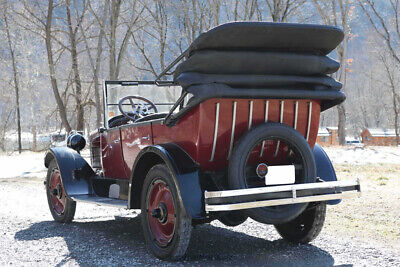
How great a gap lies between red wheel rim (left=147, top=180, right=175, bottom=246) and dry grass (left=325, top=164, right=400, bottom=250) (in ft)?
7.42

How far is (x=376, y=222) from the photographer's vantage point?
565 cm

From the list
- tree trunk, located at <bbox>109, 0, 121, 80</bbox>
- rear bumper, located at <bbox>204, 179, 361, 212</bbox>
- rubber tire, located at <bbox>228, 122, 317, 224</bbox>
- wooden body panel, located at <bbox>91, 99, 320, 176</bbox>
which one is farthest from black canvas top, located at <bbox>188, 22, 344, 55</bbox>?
tree trunk, located at <bbox>109, 0, 121, 80</bbox>

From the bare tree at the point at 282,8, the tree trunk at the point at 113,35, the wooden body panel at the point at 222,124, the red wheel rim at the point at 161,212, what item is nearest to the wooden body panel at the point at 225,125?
the wooden body panel at the point at 222,124

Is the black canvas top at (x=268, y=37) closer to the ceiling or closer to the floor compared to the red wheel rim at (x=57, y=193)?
closer to the ceiling

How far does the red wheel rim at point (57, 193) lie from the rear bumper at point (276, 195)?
3.22 metres

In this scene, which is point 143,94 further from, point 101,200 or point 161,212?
point 161,212

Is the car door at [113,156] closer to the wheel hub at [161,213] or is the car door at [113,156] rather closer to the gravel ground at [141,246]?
the gravel ground at [141,246]

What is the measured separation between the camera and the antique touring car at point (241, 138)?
359 centimetres

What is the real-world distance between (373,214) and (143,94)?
143 inches

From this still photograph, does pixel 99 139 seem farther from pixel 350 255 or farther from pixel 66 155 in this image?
pixel 350 255

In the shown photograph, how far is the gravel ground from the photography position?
3.91m

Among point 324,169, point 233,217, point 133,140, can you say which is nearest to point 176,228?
point 233,217

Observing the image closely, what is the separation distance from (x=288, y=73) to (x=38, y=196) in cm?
670

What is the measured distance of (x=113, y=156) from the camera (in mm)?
5512
